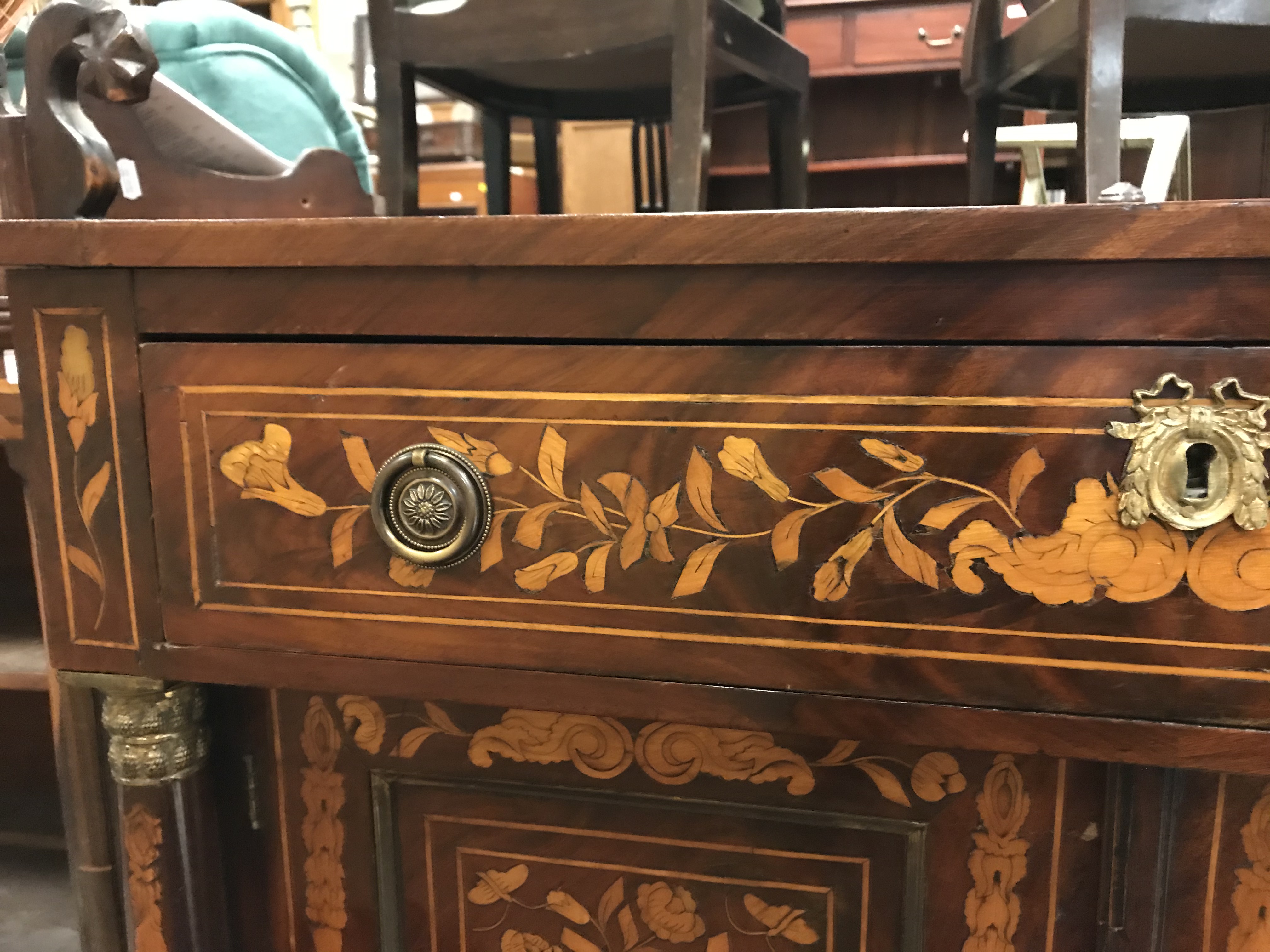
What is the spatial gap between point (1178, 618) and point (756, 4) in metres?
0.70

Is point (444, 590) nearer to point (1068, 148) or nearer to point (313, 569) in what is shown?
point (313, 569)

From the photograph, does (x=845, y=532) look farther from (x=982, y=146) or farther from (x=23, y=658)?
Result: (x=23, y=658)

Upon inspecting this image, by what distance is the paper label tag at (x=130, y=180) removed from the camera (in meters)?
0.65

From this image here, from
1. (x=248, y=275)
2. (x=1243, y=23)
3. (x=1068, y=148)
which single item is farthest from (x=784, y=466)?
(x=1068, y=148)

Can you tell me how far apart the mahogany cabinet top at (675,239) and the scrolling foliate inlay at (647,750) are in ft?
0.93

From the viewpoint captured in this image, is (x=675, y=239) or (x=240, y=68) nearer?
(x=675, y=239)

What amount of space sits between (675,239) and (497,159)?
25.0 inches

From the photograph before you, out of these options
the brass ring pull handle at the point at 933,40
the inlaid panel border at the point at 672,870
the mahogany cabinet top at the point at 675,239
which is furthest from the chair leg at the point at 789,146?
the brass ring pull handle at the point at 933,40

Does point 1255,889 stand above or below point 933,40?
below

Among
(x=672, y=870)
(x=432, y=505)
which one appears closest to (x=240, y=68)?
(x=432, y=505)

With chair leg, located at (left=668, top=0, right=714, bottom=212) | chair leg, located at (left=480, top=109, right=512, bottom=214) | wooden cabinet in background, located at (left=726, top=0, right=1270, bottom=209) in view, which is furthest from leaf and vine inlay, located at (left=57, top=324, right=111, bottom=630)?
wooden cabinet in background, located at (left=726, top=0, right=1270, bottom=209)

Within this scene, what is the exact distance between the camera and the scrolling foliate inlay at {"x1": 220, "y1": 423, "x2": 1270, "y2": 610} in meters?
0.44

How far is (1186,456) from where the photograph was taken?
438mm

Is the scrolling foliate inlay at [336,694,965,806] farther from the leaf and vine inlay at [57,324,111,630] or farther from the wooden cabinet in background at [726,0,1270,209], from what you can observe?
the wooden cabinet in background at [726,0,1270,209]
